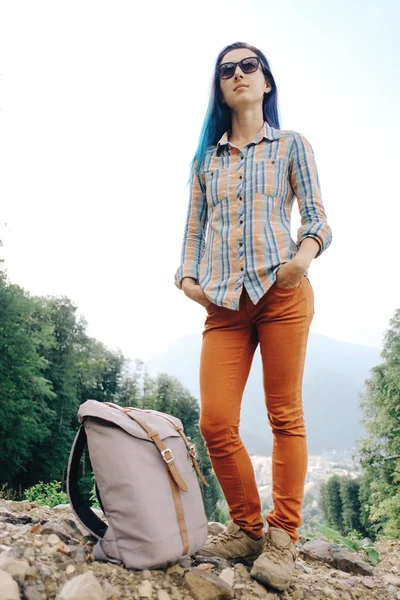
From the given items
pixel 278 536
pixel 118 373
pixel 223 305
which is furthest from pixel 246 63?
pixel 118 373

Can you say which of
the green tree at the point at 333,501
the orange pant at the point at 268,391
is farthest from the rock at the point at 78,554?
the green tree at the point at 333,501

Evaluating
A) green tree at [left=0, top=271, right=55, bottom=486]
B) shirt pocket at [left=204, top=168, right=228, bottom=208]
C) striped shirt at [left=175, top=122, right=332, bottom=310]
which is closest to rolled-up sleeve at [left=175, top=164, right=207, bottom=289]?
striped shirt at [left=175, top=122, right=332, bottom=310]

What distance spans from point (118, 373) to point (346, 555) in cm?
2976

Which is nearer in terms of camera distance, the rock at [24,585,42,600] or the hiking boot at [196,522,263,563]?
the rock at [24,585,42,600]

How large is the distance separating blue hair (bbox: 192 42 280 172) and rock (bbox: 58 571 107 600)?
7.43 feet

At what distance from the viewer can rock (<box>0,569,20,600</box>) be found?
1.79 meters

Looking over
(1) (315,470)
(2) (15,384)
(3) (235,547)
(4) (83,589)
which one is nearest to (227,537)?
(3) (235,547)

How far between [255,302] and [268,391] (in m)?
0.52

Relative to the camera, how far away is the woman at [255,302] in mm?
2559

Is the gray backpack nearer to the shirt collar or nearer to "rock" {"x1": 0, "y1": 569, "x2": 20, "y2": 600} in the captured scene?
"rock" {"x1": 0, "y1": 569, "x2": 20, "y2": 600}

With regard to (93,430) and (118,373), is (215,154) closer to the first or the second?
(93,430)

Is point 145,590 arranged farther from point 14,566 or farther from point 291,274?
point 291,274

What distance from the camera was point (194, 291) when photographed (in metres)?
2.75

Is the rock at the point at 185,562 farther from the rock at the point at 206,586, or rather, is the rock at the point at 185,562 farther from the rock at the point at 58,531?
the rock at the point at 58,531
